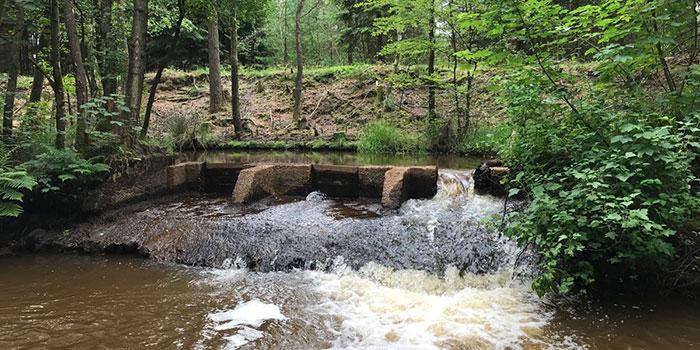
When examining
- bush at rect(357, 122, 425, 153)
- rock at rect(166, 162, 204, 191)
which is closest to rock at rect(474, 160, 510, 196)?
rock at rect(166, 162, 204, 191)

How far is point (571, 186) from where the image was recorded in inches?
162

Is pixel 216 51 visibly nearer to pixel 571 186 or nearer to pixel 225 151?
pixel 225 151

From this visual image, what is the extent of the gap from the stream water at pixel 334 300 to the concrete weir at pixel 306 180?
0.68 metres

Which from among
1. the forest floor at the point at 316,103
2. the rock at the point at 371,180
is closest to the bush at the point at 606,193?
the rock at the point at 371,180

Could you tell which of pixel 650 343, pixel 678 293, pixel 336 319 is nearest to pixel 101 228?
pixel 336 319

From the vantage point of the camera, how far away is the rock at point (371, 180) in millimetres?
7000

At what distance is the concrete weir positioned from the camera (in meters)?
6.70

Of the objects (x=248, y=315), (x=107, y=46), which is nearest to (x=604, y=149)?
(x=248, y=315)

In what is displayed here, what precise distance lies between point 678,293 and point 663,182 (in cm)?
108

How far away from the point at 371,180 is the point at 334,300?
3270 millimetres

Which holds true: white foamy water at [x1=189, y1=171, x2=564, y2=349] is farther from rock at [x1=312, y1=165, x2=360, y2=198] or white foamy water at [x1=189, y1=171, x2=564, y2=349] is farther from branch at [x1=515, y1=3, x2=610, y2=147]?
rock at [x1=312, y1=165, x2=360, y2=198]

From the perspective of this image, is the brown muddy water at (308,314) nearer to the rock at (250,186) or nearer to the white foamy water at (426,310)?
the white foamy water at (426,310)

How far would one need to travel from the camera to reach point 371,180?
23.1ft

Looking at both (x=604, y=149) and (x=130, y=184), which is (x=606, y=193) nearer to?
(x=604, y=149)
